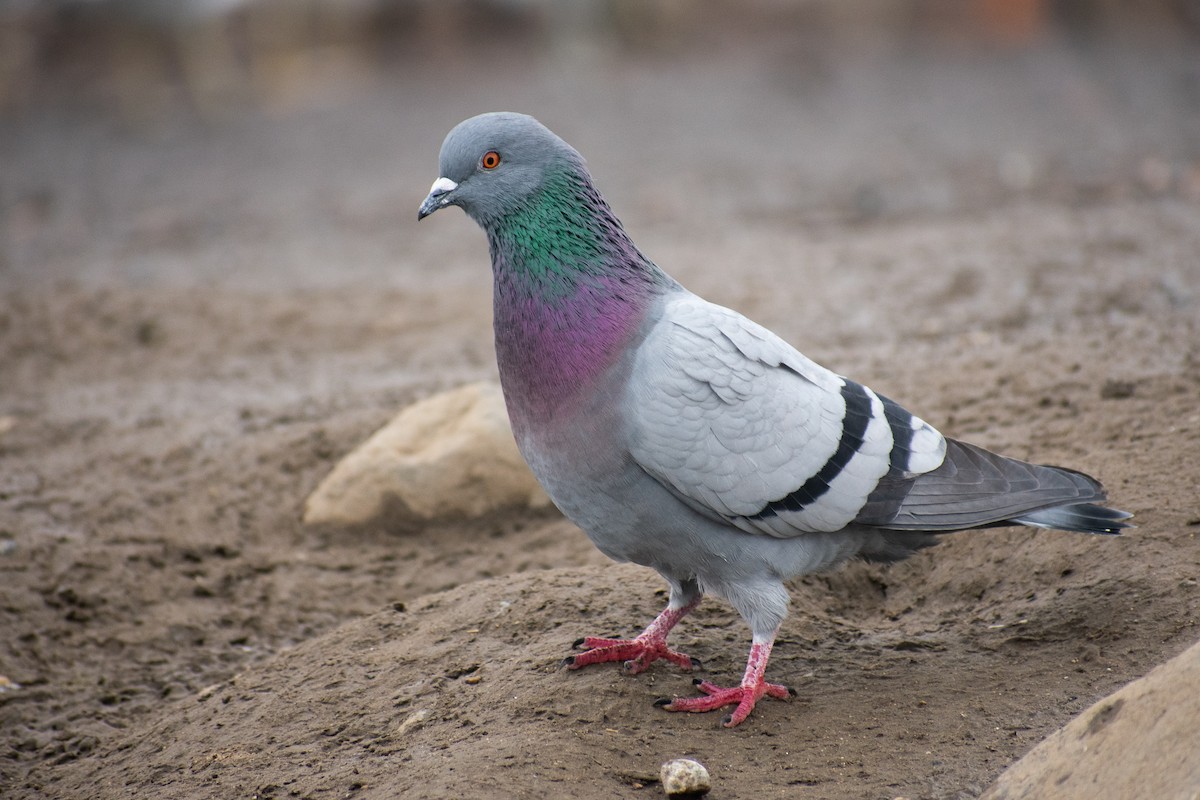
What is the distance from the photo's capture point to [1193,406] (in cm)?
474

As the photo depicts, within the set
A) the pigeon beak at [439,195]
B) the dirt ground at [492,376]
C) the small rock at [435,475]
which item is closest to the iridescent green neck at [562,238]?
the pigeon beak at [439,195]

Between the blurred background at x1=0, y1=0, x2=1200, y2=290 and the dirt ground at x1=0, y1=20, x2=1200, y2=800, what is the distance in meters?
0.08

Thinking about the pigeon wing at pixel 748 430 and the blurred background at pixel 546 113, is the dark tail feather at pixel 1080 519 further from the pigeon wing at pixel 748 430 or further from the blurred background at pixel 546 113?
the blurred background at pixel 546 113

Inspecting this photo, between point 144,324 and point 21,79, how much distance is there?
8097mm

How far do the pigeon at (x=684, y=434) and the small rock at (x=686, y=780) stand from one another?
1.38ft

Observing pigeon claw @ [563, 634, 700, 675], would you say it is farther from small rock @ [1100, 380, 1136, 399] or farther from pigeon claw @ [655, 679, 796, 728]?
small rock @ [1100, 380, 1136, 399]

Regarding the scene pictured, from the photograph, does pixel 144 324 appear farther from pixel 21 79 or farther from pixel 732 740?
pixel 21 79

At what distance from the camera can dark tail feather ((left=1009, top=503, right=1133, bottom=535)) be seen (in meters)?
3.48

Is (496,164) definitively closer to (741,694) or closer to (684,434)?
(684,434)

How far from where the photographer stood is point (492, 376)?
6.74 metres

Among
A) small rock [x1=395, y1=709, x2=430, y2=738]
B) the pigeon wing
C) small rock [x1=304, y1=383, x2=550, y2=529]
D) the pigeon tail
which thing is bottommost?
small rock [x1=395, y1=709, x2=430, y2=738]

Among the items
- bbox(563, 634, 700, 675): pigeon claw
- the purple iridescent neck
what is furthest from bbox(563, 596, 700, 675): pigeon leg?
the purple iridescent neck

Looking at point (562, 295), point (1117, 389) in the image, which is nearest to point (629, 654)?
point (562, 295)

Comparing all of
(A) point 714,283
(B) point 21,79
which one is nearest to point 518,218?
(A) point 714,283
